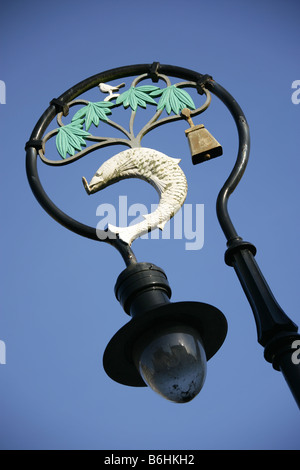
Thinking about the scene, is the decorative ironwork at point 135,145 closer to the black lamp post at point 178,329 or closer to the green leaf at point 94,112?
the green leaf at point 94,112

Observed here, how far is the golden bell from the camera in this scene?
11.8 ft

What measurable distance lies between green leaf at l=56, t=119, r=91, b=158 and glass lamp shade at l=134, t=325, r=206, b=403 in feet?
5.80

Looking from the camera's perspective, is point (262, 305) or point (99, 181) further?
point (99, 181)

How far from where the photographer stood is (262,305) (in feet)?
7.88

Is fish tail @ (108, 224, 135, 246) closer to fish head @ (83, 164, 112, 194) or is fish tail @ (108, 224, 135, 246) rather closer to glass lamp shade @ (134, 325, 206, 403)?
fish head @ (83, 164, 112, 194)

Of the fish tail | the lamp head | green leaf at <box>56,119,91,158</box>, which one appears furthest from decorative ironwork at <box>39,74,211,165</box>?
the lamp head

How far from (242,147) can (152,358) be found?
1506 millimetres

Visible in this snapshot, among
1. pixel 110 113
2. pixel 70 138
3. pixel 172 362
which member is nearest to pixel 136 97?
pixel 110 113

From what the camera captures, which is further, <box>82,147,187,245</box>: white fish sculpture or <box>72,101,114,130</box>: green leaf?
<box>72,101,114,130</box>: green leaf

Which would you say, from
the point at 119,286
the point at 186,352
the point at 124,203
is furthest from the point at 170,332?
the point at 124,203

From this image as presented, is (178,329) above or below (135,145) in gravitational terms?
below

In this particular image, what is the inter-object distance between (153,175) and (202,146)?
0.37 metres

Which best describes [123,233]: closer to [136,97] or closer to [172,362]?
[172,362]

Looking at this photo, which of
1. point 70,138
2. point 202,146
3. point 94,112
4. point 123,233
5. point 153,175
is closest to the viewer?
point 123,233
